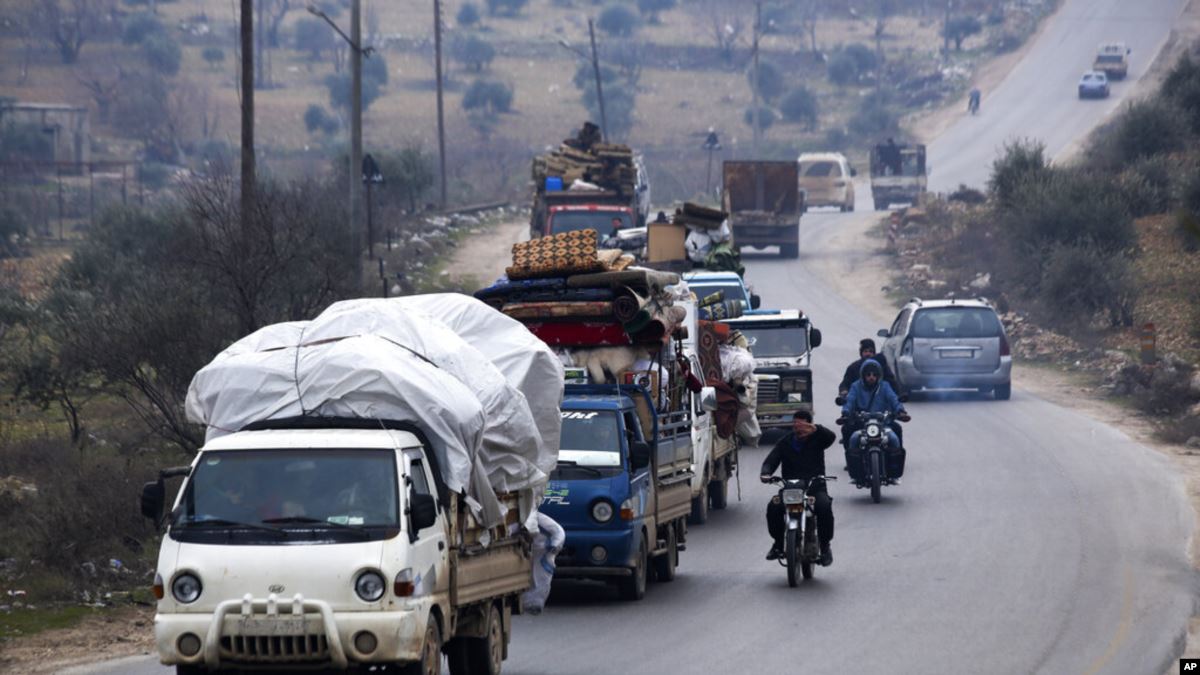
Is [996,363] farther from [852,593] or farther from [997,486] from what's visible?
[852,593]

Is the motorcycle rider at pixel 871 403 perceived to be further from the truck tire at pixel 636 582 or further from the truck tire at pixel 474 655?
the truck tire at pixel 474 655

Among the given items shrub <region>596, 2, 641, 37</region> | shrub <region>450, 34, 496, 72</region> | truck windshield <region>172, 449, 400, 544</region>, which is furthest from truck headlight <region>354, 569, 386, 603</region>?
shrub <region>596, 2, 641, 37</region>

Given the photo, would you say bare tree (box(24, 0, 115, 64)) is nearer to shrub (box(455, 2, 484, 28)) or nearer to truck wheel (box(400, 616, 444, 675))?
shrub (box(455, 2, 484, 28))

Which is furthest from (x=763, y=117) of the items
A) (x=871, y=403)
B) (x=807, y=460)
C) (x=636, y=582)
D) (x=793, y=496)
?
(x=636, y=582)

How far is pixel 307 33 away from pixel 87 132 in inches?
1507

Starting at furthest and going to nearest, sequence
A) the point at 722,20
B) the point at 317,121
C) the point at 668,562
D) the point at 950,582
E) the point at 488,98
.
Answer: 1. the point at 722,20
2. the point at 488,98
3. the point at 317,121
4. the point at 668,562
5. the point at 950,582

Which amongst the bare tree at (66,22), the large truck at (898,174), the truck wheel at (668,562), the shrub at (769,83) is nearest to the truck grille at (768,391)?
the truck wheel at (668,562)

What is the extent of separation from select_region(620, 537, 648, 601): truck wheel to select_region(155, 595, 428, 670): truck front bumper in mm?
5699

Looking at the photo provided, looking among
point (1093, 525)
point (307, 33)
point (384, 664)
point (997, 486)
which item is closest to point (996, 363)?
point (997, 486)

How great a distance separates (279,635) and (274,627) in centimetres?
5

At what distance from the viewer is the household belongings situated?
34.7 ft

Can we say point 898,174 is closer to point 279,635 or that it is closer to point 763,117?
point 763,117

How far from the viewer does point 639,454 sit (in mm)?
14703

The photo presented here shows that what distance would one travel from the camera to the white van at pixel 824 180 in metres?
63.4
